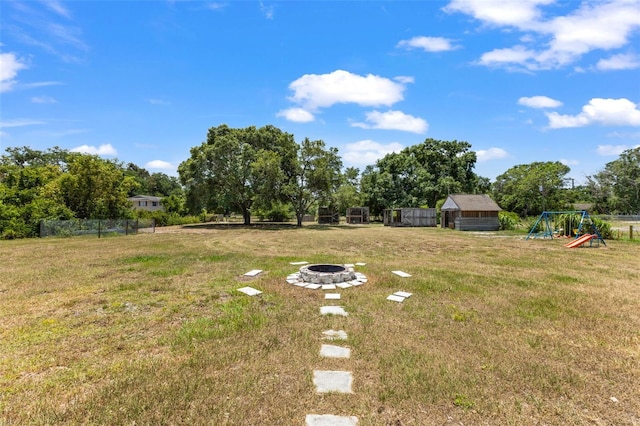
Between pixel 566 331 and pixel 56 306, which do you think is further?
pixel 56 306

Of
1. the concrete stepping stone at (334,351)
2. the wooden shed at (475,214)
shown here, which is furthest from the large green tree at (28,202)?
the wooden shed at (475,214)

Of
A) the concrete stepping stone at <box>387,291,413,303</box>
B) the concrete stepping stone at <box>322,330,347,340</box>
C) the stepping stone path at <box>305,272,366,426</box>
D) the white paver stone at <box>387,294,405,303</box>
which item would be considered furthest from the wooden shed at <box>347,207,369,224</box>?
the stepping stone path at <box>305,272,366,426</box>

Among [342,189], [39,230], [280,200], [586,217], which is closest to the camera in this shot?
[586,217]

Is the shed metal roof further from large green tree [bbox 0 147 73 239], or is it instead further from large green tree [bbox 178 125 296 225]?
large green tree [bbox 0 147 73 239]

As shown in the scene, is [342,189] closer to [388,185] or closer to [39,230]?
[388,185]

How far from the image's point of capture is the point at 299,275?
23.9 ft

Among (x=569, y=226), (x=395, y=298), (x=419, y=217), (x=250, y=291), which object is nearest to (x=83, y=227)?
(x=250, y=291)

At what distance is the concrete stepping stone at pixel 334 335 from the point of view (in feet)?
13.1

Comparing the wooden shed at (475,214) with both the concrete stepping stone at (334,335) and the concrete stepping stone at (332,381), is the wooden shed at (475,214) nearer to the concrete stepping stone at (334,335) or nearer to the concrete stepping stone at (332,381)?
the concrete stepping stone at (334,335)

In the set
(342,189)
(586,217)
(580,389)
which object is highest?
(342,189)

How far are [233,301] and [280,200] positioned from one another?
25.2 meters

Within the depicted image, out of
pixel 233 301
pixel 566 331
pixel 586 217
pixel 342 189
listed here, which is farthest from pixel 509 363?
pixel 342 189

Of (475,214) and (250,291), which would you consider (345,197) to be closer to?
(475,214)

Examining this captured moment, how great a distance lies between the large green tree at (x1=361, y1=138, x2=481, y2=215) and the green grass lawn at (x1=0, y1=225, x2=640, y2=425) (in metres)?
31.1
